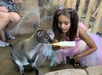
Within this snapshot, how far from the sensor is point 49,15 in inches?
96.2

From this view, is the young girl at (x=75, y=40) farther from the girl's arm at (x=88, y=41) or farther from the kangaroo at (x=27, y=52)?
the kangaroo at (x=27, y=52)

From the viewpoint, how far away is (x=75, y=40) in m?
1.87

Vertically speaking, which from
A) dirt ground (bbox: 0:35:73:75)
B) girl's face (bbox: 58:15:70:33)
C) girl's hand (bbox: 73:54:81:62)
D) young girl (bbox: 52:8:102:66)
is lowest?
dirt ground (bbox: 0:35:73:75)

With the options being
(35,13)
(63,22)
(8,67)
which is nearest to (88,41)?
(63,22)

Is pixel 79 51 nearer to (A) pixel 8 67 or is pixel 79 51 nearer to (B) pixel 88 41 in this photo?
(B) pixel 88 41

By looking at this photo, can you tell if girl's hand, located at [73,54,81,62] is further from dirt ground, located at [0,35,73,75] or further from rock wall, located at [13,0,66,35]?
rock wall, located at [13,0,66,35]

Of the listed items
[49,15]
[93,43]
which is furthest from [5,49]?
[93,43]

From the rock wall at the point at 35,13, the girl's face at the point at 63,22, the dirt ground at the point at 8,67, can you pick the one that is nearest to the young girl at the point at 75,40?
the girl's face at the point at 63,22

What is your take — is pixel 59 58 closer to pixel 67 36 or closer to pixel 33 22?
pixel 67 36

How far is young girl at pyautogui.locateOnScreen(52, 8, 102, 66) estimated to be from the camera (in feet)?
5.72

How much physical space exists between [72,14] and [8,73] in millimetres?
809

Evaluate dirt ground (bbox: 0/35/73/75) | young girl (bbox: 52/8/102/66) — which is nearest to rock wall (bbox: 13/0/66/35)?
dirt ground (bbox: 0/35/73/75)

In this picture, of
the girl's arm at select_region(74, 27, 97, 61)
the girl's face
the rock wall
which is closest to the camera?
the girl's face

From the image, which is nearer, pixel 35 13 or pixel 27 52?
pixel 27 52
